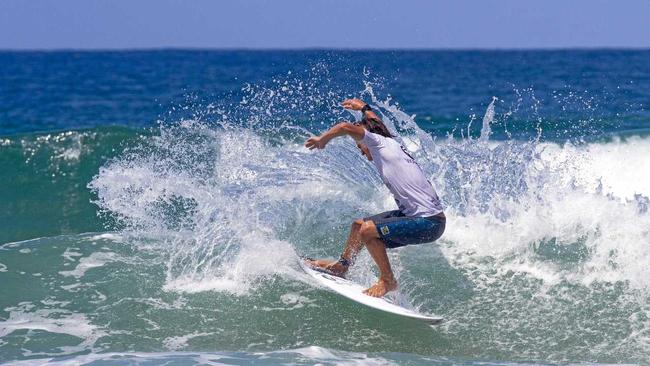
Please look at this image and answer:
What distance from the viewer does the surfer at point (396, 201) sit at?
284 inches

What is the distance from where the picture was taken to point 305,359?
266 inches

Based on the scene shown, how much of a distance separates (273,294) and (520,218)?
285 centimetres

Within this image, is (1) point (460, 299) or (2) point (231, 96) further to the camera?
(2) point (231, 96)

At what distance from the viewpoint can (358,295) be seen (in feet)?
24.7

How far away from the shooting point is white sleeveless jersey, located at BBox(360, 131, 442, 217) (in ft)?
23.6

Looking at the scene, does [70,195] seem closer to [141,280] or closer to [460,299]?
[141,280]

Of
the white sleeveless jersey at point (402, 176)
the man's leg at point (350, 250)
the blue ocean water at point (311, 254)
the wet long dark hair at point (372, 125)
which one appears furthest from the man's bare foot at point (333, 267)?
the wet long dark hair at point (372, 125)

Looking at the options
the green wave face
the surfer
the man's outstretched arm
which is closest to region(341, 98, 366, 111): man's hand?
the surfer

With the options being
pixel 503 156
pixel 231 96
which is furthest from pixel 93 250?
pixel 231 96

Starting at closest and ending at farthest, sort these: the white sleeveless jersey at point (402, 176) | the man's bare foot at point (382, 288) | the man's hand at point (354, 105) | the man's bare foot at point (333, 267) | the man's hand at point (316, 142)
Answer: the man's hand at point (316, 142) → the white sleeveless jersey at point (402, 176) → the man's hand at point (354, 105) → the man's bare foot at point (382, 288) → the man's bare foot at point (333, 267)

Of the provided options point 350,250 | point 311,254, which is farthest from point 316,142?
point 311,254

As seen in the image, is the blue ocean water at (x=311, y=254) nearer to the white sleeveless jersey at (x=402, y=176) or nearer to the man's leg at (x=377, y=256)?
the man's leg at (x=377, y=256)

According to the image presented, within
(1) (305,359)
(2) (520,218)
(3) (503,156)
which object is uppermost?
(3) (503,156)

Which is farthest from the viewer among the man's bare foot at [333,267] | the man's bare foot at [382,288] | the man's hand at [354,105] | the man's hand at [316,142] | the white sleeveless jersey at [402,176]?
the man's bare foot at [333,267]
